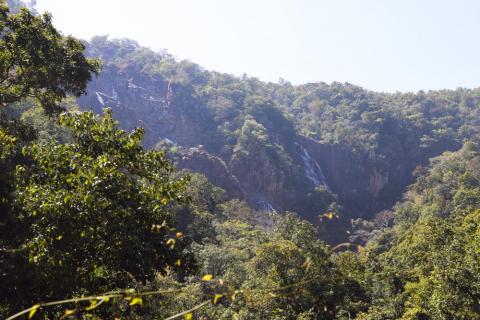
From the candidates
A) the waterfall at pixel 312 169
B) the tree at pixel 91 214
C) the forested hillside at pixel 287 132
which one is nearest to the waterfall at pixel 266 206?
the forested hillside at pixel 287 132

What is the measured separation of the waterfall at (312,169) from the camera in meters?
82.5

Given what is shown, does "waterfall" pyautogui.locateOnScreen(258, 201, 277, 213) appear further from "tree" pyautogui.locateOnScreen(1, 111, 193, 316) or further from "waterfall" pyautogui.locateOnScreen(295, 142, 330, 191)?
"tree" pyautogui.locateOnScreen(1, 111, 193, 316)

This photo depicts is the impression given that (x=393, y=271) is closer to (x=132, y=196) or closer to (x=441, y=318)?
(x=441, y=318)

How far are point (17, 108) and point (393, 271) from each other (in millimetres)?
39039

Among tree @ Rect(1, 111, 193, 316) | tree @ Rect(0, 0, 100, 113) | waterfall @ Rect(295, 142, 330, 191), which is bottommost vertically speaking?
tree @ Rect(1, 111, 193, 316)

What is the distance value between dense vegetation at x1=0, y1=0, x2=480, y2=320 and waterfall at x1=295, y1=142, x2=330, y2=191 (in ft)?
2.42

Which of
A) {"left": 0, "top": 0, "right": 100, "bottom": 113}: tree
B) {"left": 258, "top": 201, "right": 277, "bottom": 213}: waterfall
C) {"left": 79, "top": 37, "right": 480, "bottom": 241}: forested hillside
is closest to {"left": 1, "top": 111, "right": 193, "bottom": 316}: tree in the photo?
{"left": 0, "top": 0, "right": 100, "bottom": 113}: tree

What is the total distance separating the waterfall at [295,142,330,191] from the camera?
82500mm

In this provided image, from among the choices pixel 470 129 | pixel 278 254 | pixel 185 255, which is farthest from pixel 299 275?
pixel 470 129

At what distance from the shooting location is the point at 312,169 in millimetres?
86125

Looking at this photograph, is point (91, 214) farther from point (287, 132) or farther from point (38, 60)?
point (287, 132)

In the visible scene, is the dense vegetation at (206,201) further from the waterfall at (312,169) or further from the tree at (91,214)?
the waterfall at (312,169)

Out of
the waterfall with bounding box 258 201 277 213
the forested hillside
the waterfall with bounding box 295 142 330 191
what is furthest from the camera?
the waterfall with bounding box 295 142 330 191

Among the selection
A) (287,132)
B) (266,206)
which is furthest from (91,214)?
(287,132)
